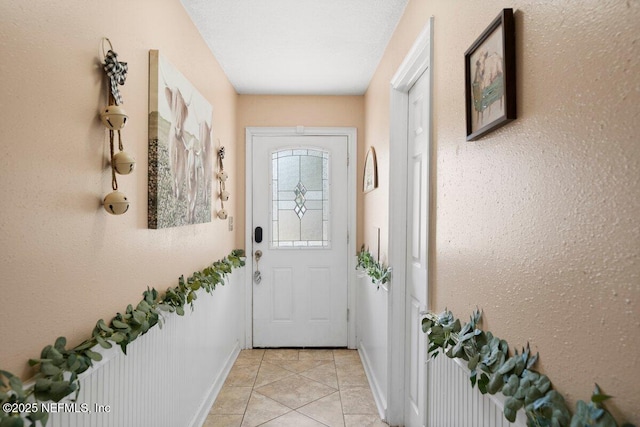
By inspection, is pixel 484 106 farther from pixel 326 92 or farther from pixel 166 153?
pixel 326 92

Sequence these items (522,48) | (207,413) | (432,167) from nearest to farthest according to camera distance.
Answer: (522,48) → (432,167) → (207,413)

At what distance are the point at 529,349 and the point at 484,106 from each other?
66cm

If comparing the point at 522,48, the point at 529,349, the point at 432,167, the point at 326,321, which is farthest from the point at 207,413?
the point at 522,48

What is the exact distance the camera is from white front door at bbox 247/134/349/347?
3752 mm

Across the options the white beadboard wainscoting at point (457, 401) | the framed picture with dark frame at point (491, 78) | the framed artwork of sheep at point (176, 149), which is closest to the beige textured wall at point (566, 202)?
the framed picture with dark frame at point (491, 78)

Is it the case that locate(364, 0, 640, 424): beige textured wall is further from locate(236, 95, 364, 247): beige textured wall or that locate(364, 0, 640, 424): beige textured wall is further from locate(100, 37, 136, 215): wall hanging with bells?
locate(236, 95, 364, 247): beige textured wall

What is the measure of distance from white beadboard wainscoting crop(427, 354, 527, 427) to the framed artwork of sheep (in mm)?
1265

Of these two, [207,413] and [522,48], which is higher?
[522,48]

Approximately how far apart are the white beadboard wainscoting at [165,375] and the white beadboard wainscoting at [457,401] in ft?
3.65

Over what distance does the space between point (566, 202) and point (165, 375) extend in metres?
1.73

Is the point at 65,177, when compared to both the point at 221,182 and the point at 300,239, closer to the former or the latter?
the point at 221,182

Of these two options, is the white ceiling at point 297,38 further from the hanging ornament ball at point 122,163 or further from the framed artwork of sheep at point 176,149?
the hanging ornament ball at point 122,163

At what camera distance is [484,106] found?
1157 mm

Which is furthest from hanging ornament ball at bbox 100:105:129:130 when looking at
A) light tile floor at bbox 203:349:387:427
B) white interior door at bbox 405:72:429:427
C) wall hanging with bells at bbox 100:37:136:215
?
light tile floor at bbox 203:349:387:427
